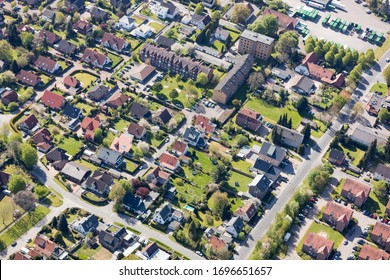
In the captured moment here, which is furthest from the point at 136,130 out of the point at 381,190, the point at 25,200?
the point at 381,190

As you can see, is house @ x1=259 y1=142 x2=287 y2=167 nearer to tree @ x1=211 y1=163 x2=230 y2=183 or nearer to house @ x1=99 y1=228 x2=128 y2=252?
tree @ x1=211 y1=163 x2=230 y2=183

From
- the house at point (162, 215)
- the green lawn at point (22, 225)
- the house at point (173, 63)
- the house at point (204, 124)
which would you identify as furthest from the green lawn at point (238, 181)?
the green lawn at point (22, 225)

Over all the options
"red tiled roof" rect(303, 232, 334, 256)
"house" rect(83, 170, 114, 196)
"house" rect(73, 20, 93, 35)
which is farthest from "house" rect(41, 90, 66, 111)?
"red tiled roof" rect(303, 232, 334, 256)

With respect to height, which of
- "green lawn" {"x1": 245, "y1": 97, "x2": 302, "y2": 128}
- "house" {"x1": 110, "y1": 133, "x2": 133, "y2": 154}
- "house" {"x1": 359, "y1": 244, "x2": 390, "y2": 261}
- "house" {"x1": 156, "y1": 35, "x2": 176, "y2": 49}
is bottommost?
"house" {"x1": 110, "y1": 133, "x2": 133, "y2": 154}

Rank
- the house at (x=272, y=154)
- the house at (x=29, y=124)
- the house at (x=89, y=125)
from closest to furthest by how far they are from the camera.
→ the house at (x=272, y=154) → the house at (x=89, y=125) → the house at (x=29, y=124)

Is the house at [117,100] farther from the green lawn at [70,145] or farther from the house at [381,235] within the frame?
the house at [381,235]

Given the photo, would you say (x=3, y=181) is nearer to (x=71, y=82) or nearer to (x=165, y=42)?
(x=71, y=82)
